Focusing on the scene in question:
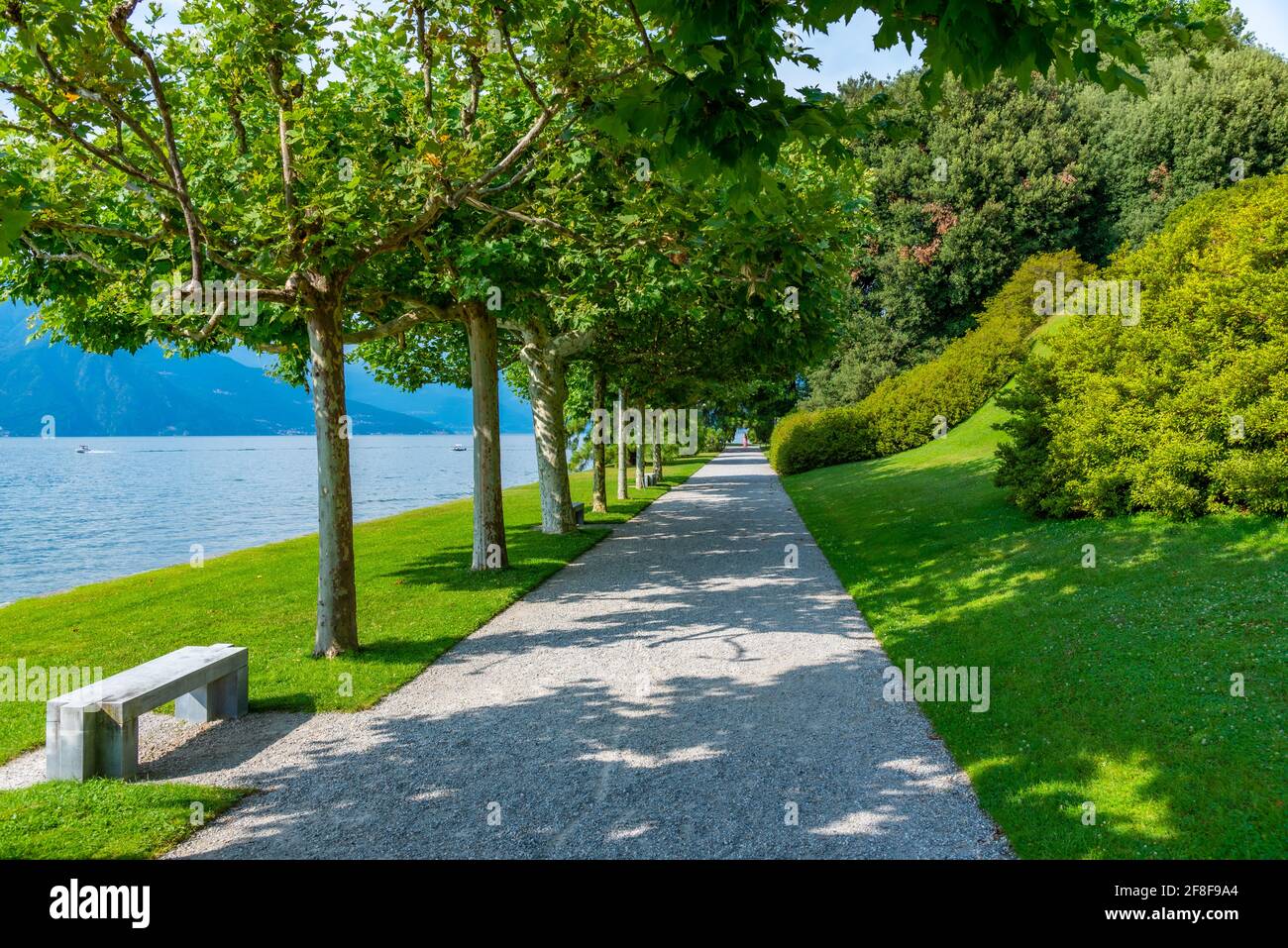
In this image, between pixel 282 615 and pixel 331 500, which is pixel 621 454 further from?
pixel 331 500

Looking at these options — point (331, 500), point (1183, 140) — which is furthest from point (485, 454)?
point (1183, 140)

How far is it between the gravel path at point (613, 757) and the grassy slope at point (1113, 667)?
1.56 feet

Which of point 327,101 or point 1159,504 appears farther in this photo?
point 1159,504

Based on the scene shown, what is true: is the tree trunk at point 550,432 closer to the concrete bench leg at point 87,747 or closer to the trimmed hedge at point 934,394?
the concrete bench leg at point 87,747

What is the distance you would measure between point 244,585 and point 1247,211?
16888 millimetres

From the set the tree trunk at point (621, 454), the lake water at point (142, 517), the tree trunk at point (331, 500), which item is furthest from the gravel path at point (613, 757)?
the tree trunk at point (621, 454)

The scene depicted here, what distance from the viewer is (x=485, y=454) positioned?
47.6 feet

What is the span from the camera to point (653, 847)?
4.70 meters

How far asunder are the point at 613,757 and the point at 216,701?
390cm

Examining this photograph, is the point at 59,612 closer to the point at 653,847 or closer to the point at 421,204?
the point at 421,204

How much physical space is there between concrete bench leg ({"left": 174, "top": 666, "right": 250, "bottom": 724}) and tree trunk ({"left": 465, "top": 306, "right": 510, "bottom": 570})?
736 cm

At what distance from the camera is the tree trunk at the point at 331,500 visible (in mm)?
9242

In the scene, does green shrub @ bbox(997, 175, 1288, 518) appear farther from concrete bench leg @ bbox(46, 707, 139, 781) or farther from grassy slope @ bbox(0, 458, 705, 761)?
concrete bench leg @ bbox(46, 707, 139, 781)
